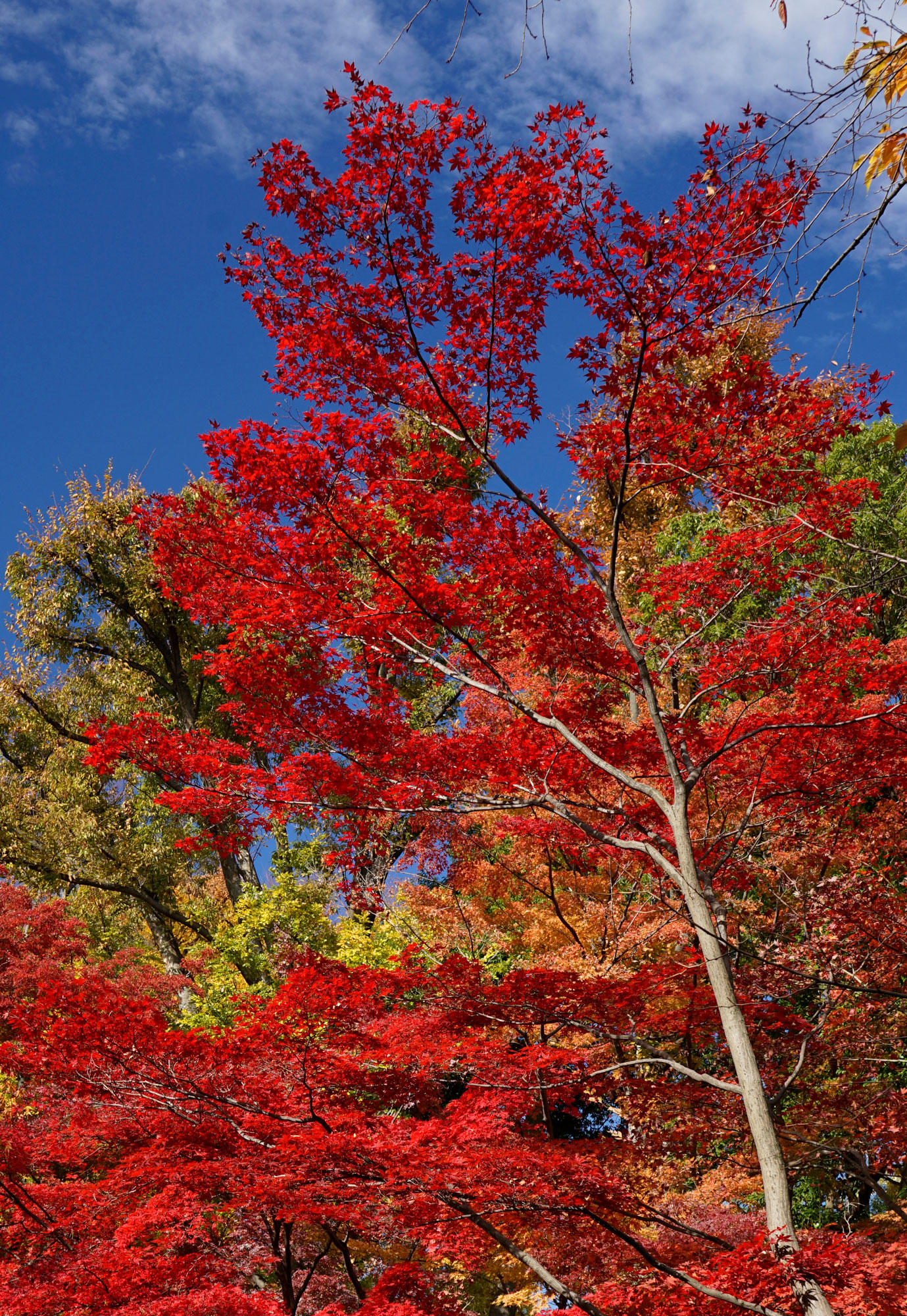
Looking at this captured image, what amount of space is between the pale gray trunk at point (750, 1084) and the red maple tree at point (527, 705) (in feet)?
0.07

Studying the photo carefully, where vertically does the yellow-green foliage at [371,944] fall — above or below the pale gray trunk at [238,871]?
below

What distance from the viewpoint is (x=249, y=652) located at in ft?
25.7

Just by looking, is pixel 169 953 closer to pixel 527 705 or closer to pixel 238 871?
pixel 238 871

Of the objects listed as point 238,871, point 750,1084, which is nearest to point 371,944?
point 238,871

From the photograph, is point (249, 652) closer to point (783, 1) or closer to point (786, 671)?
point (786, 671)

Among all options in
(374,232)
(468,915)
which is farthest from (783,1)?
(468,915)

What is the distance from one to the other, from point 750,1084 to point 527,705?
302 centimetres

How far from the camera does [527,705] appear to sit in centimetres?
668

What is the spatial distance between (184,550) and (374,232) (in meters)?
2.99

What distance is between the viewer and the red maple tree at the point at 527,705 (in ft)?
16.8

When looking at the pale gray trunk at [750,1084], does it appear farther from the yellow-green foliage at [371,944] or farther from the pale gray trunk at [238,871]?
the pale gray trunk at [238,871]

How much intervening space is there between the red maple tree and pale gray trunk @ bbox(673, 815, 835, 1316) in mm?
22

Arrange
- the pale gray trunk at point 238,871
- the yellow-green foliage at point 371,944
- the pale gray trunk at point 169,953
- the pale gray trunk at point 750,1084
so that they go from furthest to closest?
the pale gray trunk at point 238,871 < the pale gray trunk at point 169,953 < the yellow-green foliage at point 371,944 < the pale gray trunk at point 750,1084

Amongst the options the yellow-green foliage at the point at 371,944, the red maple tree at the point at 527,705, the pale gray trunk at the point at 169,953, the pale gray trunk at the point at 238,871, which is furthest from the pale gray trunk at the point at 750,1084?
the pale gray trunk at the point at 238,871
